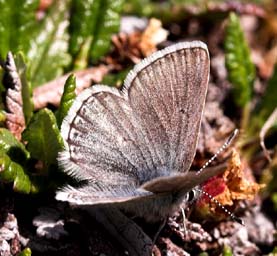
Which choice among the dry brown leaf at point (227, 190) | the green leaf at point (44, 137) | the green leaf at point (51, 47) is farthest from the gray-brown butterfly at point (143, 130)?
the green leaf at point (51, 47)

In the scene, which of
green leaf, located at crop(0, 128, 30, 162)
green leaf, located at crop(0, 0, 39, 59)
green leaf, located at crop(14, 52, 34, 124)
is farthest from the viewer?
green leaf, located at crop(0, 0, 39, 59)

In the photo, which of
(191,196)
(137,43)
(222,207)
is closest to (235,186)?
(222,207)

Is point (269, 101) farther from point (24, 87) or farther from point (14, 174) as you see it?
point (14, 174)

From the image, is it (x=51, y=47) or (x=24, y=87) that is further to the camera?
(x=51, y=47)

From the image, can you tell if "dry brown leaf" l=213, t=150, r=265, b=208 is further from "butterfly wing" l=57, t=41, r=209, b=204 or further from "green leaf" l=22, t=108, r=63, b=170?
"green leaf" l=22, t=108, r=63, b=170

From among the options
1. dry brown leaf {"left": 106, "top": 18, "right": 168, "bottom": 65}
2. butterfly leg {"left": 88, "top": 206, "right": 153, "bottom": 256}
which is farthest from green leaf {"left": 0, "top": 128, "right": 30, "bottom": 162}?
dry brown leaf {"left": 106, "top": 18, "right": 168, "bottom": 65}

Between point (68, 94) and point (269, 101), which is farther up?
point (68, 94)
